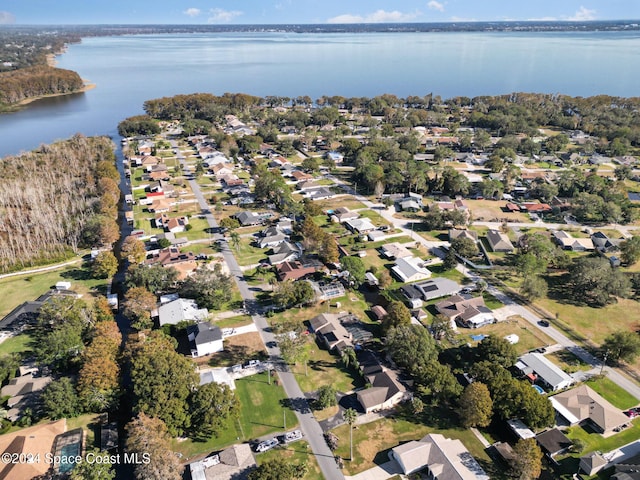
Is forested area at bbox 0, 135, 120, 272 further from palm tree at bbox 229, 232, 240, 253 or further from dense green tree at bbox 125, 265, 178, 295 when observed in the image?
palm tree at bbox 229, 232, 240, 253

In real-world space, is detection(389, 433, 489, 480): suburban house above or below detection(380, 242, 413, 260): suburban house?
below

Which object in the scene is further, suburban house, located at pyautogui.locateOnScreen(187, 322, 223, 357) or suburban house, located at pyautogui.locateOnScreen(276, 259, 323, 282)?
suburban house, located at pyautogui.locateOnScreen(276, 259, 323, 282)

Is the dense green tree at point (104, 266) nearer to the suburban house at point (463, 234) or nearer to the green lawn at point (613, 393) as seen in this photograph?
the suburban house at point (463, 234)

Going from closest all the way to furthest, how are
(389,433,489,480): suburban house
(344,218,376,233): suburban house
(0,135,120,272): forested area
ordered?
(389,433,489,480): suburban house → (0,135,120,272): forested area → (344,218,376,233): suburban house

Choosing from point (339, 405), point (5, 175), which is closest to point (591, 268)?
point (339, 405)

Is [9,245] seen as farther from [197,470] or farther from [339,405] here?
[339,405]

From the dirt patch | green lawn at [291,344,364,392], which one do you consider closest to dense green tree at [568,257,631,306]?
green lawn at [291,344,364,392]

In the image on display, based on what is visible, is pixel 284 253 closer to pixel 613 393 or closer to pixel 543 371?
pixel 543 371

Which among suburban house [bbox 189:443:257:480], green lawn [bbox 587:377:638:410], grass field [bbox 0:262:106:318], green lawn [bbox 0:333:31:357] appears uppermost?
grass field [bbox 0:262:106:318]
